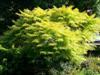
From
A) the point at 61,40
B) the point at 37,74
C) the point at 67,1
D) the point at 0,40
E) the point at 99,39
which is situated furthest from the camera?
the point at 99,39

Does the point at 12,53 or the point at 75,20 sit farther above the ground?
the point at 75,20

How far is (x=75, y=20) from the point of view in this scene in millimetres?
14570

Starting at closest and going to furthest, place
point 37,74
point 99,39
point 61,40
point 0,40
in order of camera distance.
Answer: point 61,40 < point 37,74 < point 0,40 < point 99,39

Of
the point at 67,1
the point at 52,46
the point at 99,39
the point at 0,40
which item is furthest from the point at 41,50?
the point at 99,39

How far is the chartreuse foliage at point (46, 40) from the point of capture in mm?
13406

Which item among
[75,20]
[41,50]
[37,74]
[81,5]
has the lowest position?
[37,74]

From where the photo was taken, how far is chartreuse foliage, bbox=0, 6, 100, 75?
1341cm

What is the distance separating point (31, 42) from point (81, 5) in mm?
7573

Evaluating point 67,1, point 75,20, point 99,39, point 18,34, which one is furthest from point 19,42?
point 99,39

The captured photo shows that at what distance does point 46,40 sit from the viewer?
1338cm

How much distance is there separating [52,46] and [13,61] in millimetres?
1910

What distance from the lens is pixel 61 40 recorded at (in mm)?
13250

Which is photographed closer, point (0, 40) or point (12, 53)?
point (12, 53)

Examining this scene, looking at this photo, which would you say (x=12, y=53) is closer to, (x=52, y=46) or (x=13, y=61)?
(x=13, y=61)
